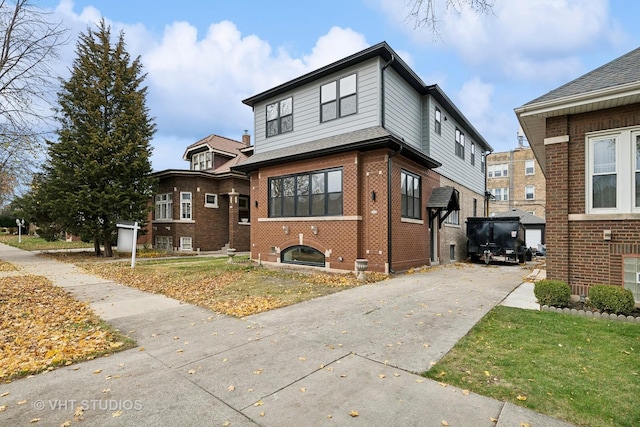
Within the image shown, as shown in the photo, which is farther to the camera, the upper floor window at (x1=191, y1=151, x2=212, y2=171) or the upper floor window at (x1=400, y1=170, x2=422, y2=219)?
the upper floor window at (x1=191, y1=151, x2=212, y2=171)

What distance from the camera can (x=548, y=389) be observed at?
341cm

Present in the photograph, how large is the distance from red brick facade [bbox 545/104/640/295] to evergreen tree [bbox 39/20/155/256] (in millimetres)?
19030

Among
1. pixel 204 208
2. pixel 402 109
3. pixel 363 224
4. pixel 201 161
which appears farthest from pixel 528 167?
pixel 204 208

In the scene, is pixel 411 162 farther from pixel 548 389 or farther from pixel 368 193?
pixel 548 389

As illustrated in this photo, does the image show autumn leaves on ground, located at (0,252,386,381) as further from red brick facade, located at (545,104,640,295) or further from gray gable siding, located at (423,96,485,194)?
gray gable siding, located at (423,96,485,194)

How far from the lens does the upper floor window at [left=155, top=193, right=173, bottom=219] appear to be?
22469 millimetres

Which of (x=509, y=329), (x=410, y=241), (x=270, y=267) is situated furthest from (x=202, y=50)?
(x=509, y=329)

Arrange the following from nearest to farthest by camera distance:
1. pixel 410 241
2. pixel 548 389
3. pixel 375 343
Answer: pixel 548 389 < pixel 375 343 < pixel 410 241

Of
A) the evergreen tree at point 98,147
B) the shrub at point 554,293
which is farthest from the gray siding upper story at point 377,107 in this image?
the evergreen tree at point 98,147

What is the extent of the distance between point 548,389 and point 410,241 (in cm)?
936

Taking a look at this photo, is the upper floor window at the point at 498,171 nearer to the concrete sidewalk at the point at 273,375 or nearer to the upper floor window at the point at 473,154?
the upper floor window at the point at 473,154

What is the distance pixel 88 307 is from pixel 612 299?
10660 millimetres

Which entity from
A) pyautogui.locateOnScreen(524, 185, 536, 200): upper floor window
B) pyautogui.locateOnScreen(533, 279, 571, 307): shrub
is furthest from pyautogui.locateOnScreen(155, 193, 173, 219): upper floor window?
pyautogui.locateOnScreen(524, 185, 536, 200): upper floor window

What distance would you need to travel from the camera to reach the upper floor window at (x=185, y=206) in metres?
21.9
